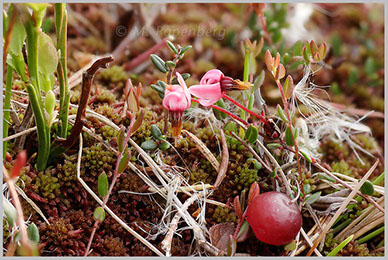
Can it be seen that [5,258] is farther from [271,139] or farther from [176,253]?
[271,139]

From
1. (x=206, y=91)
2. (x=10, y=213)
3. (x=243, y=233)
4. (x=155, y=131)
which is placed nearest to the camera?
(x=10, y=213)

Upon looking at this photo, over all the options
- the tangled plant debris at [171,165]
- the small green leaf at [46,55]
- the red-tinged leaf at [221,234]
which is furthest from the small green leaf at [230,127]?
the small green leaf at [46,55]

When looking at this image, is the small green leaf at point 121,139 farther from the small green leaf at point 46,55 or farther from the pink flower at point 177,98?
the small green leaf at point 46,55

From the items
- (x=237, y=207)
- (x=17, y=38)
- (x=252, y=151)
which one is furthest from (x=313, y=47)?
(x=17, y=38)

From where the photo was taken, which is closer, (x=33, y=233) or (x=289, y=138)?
(x=33, y=233)

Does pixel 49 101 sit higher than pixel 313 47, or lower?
lower

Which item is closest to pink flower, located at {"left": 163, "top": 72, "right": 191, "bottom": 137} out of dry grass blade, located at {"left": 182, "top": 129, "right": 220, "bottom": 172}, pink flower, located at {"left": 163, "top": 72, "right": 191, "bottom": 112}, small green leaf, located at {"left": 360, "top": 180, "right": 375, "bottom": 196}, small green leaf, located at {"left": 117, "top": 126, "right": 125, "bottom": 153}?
pink flower, located at {"left": 163, "top": 72, "right": 191, "bottom": 112}

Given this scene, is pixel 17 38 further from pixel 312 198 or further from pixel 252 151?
pixel 312 198

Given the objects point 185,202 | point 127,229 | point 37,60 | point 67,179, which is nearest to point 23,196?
point 67,179
